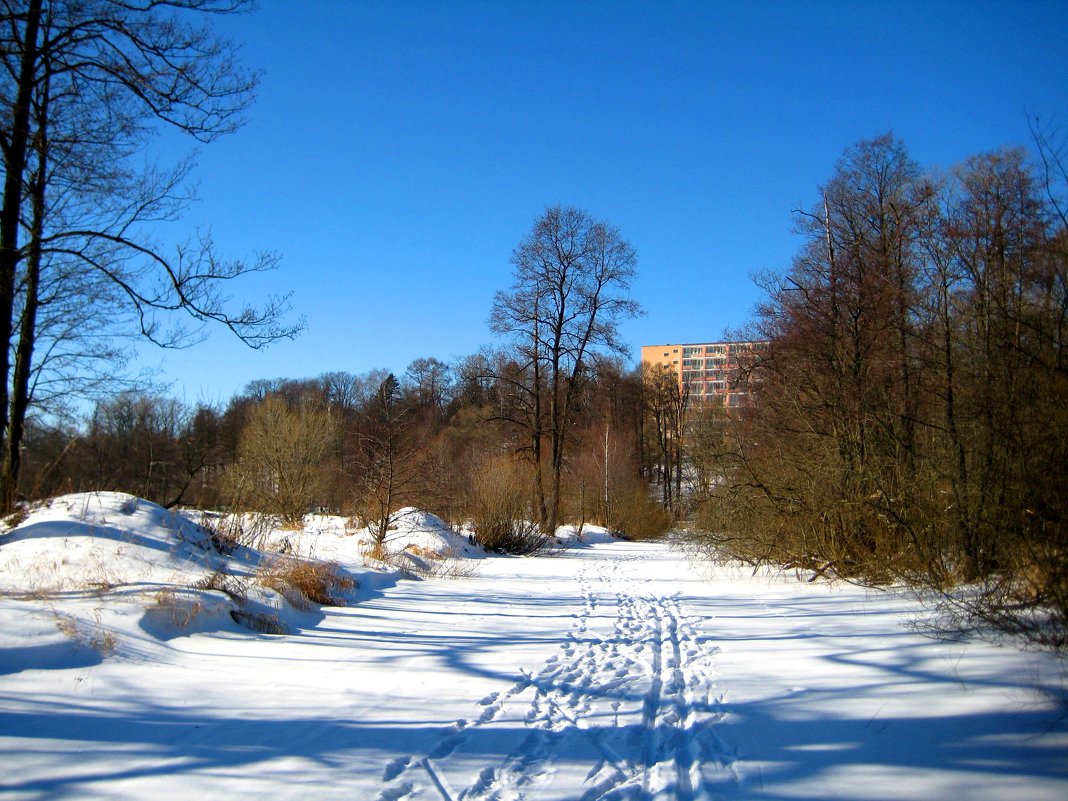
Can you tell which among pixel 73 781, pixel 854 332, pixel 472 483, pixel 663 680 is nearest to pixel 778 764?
pixel 663 680

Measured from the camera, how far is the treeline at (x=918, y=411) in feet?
15.2

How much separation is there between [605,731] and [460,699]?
3.62 ft

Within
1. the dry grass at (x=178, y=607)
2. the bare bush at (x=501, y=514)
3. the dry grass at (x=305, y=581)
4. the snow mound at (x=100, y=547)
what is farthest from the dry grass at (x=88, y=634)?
the bare bush at (x=501, y=514)

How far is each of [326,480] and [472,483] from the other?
7776mm

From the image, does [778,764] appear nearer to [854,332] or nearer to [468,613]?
[468,613]

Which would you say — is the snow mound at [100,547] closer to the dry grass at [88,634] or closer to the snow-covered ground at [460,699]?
the snow-covered ground at [460,699]

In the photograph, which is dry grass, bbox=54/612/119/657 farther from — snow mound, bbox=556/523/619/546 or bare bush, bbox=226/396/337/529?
snow mound, bbox=556/523/619/546

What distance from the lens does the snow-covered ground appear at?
3.41 meters

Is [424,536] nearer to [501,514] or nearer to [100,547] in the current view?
[501,514]

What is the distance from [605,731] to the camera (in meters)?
4.23

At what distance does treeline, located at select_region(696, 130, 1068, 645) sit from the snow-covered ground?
886 mm

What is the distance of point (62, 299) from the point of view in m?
9.72

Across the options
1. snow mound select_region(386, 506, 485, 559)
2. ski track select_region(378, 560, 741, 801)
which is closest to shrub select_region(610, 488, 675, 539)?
snow mound select_region(386, 506, 485, 559)

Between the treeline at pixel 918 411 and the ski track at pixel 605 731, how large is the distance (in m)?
2.28
